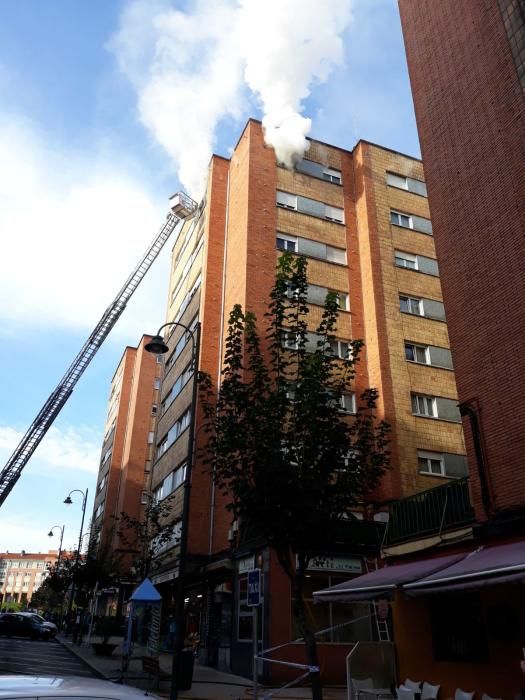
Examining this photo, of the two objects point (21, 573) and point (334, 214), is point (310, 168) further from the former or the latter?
point (21, 573)

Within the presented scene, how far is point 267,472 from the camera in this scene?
10039 mm

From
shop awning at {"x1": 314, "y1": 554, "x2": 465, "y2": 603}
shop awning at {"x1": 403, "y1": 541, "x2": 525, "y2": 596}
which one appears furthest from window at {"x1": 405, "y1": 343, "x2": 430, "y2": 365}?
shop awning at {"x1": 403, "y1": 541, "x2": 525, "y2": 596}

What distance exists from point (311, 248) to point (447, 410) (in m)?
10.2

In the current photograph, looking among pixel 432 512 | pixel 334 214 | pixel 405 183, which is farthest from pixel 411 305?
pixel 432 512

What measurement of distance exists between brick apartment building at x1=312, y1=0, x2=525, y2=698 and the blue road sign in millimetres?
1715

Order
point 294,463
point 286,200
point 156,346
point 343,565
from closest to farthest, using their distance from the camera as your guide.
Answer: point 294,463 → point 156,346 → point 343,565 → point 286,200

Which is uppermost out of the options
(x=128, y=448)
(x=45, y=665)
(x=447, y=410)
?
(x=128, y=448)

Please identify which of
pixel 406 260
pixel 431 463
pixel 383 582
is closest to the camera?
pixel 383 582

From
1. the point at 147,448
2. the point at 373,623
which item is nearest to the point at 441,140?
the point at 373,623

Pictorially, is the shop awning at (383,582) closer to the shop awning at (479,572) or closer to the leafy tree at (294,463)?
the shop awning at (479,572)

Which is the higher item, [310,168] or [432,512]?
[310,168]

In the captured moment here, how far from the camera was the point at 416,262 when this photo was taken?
95.3ft

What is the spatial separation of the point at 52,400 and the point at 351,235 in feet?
87.1

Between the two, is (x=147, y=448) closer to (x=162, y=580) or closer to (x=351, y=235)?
(x=162, y=580)
